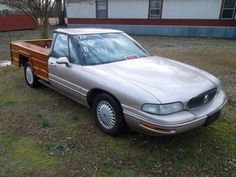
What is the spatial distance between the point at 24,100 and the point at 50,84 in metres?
0.69

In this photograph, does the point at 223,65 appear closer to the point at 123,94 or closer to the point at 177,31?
the point at 123,94

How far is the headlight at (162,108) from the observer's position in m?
3.07

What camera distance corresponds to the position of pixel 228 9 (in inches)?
684

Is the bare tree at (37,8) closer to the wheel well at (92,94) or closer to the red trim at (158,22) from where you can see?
the wheel well at (92,94)

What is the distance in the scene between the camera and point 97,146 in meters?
3.62

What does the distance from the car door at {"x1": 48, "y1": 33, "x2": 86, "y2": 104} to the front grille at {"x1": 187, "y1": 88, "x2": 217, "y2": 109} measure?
171 centimetres

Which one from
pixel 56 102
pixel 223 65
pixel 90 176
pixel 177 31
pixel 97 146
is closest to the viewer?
pixel 90 176

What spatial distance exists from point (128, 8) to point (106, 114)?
58.3ft

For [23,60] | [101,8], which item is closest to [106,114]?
[23,60]

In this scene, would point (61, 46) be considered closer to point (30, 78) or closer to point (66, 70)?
point (66, 70)

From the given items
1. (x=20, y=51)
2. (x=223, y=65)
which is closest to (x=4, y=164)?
(x=20, y=51)

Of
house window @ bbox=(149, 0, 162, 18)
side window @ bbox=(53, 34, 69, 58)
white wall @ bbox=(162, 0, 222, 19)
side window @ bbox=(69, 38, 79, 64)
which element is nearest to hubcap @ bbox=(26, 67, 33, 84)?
side window @ bbox=(53, 34, 69, 58)

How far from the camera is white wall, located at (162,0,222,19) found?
17.4m

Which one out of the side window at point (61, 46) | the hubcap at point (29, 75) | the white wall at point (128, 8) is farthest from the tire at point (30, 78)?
the white wall at point (128, 8)
